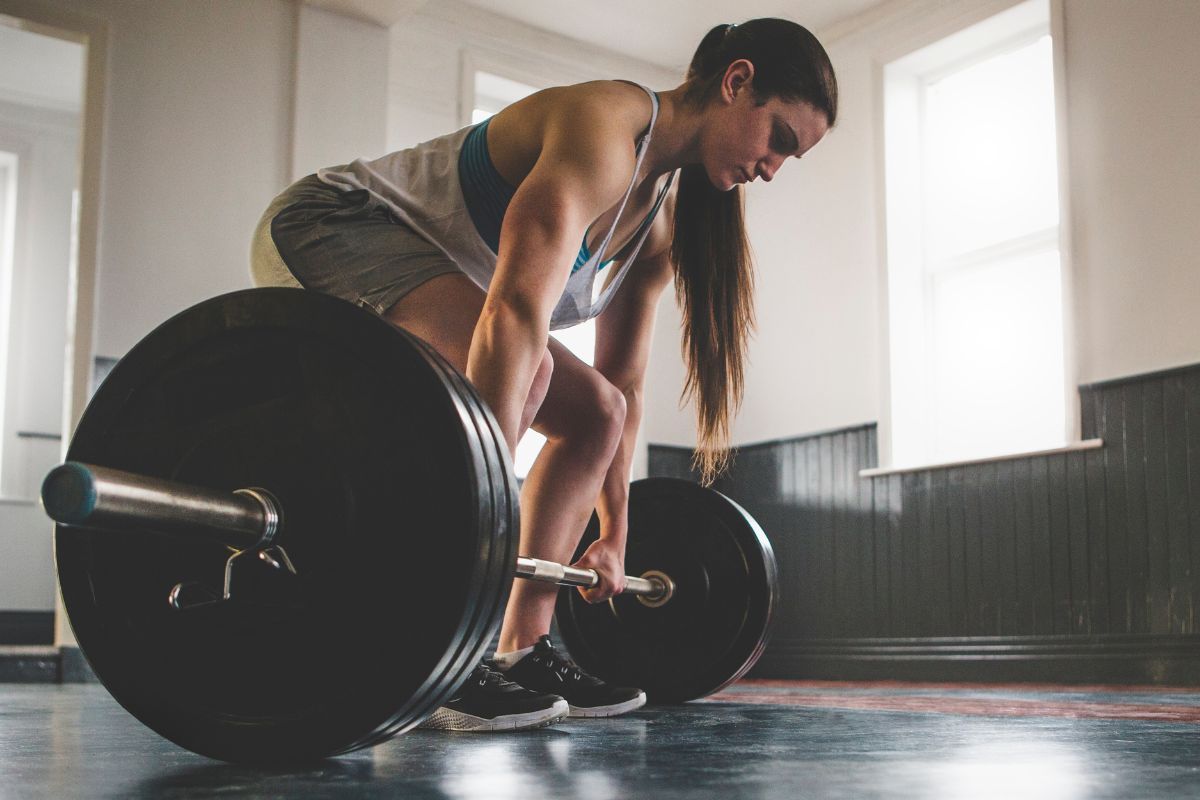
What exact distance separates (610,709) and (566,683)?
8 centimetres

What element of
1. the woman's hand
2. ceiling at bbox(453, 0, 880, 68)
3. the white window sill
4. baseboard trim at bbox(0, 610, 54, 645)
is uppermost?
ceiling at bbox(453, 0, 880, 68)

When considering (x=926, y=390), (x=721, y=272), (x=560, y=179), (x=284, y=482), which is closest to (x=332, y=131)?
(x=926, y=390)

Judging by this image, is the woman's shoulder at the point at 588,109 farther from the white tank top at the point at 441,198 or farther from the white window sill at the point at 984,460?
the white window sill at the point at 984,460

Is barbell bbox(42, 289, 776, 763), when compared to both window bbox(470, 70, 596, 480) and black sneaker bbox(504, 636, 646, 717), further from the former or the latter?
window bbox(470, 70, 596, 480)

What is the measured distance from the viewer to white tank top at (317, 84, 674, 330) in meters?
1.53

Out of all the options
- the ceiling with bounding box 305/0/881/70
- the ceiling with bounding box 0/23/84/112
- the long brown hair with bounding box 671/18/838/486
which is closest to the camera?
the long brown hair with bounding box 671/18/838/486

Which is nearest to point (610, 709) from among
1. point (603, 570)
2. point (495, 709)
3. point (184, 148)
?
point (603, 570)

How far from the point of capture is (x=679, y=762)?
107 cm

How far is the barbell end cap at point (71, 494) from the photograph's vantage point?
0.78 m

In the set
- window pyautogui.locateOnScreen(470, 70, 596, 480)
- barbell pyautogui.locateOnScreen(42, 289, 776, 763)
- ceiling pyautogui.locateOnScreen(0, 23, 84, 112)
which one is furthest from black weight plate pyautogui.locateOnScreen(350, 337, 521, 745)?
ceiling pyautogui.locateOnScreen(0, 23, 84, 112)

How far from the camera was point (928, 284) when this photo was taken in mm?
4508

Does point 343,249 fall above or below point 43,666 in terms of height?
above

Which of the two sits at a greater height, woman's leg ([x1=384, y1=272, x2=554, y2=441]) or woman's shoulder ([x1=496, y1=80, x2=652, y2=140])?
woman's shoulder ([x1=496, y1=80, x2=652, y2=140])

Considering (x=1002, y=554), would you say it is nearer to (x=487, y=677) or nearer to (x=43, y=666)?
(x=487, y=677)
